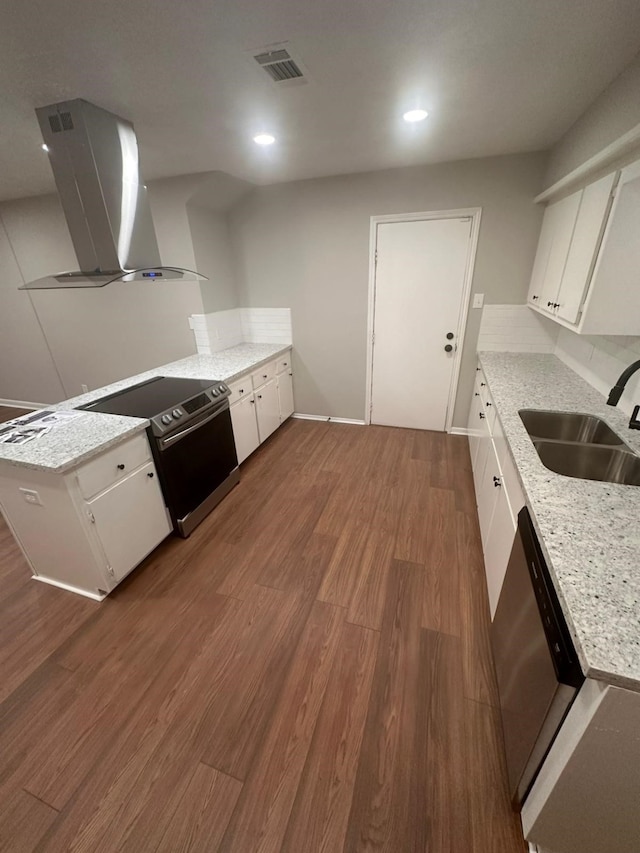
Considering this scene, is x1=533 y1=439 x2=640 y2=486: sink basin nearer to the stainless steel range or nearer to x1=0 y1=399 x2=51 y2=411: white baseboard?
the stainless steel range

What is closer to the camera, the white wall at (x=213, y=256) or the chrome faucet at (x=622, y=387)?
the chrome faucet at (x=622, y=387)

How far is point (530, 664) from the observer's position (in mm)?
1012

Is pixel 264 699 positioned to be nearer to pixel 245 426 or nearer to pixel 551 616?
pixel 551 616

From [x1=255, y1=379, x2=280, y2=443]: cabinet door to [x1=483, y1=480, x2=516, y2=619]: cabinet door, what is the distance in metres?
2.16

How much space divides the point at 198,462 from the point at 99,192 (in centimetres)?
170

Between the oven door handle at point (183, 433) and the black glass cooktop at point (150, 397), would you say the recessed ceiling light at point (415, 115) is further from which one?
the oven door handle at point (183, 433)

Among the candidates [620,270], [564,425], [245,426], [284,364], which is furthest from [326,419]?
[620,270]

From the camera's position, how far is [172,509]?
222 centimetres

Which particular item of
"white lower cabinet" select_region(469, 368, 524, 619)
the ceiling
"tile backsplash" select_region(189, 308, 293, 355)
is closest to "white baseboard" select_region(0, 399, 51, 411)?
"tile backsplash" select_region(189, 308, 293, 355)

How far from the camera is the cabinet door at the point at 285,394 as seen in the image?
3.70m

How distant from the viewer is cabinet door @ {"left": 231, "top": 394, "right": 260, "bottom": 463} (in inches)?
114

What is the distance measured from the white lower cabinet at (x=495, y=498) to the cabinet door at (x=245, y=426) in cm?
196

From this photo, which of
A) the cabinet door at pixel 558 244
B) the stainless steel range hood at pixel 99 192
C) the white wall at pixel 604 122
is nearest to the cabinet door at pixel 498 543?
the cabinet door at pixel 558 244

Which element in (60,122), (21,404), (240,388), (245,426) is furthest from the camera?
(21,404)
